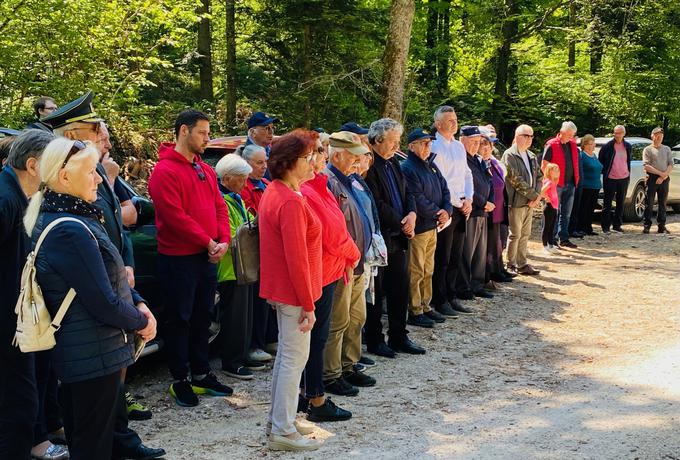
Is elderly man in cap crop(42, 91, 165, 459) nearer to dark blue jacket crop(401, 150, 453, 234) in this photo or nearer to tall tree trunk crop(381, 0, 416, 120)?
dark blue jacket crop(401, 150, 453, 234)

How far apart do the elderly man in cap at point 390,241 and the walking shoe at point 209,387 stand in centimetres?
173

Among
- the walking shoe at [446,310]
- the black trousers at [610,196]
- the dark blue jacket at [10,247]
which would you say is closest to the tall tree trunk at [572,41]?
the black trousers at [610,196]

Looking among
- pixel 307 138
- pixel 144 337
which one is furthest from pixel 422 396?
pixel 144 337

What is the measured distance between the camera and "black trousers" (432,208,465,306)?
29.0 ft

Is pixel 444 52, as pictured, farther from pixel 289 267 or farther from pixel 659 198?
pixel 289 267

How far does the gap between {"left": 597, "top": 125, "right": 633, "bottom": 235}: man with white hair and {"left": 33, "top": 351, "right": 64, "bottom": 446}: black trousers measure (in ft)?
41.2

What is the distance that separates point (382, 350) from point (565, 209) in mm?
7643

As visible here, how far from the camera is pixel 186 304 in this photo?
573 cm

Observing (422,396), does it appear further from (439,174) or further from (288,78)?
(288,78)

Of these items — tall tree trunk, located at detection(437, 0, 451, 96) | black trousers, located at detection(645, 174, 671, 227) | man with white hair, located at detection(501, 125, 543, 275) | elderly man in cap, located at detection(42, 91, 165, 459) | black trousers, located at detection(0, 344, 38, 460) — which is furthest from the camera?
tall tree trunk, located at detection(437, 0, 451, 96)

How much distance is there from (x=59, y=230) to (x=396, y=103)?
33.1ft

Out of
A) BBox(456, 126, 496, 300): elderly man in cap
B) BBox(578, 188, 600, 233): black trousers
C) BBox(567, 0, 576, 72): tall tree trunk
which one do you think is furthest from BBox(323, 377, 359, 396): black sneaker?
BBox(567, 0, 576, 72): tall tree trunk

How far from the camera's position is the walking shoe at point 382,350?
7203mm

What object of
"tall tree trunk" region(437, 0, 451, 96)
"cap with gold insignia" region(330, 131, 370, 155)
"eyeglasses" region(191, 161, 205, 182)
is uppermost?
"tall tree trunk" region(437, 0, 451, 96)
